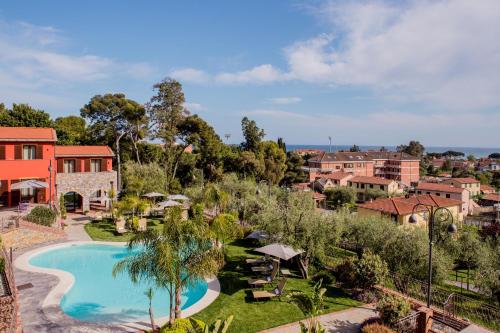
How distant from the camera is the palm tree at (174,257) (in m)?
10.4

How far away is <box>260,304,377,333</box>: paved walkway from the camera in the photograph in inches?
451

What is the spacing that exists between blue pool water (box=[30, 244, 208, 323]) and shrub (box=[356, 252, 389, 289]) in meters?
6.93

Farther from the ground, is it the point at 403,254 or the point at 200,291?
the point at 403,254

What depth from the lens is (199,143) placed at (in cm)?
4400

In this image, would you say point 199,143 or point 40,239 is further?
point 199,143

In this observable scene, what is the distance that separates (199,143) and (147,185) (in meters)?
11.8

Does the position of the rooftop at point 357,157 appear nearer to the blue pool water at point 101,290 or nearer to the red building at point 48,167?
the red building at point 48,167

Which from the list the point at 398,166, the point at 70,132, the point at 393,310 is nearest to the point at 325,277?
the point at 393,310

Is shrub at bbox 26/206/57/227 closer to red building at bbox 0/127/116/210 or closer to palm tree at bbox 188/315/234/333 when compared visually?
red building at bbox 0/127/116/210

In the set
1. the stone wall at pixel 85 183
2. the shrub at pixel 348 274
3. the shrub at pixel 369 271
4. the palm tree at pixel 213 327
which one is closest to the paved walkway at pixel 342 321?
the shrub at pixel 369 271

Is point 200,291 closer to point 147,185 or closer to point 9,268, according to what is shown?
point 9,268

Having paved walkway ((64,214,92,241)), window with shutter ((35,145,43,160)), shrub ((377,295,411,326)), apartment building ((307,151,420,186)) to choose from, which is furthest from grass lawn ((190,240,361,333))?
apartment building ((307,151,420,186))

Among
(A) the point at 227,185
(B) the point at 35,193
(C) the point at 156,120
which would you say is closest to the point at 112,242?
(B) the point at 35,193

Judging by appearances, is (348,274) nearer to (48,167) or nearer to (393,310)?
(393,310)
